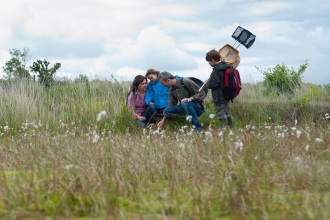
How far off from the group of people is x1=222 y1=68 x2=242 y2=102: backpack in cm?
12

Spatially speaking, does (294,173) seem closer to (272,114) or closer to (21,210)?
(21,210)

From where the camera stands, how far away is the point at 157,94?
1141cm

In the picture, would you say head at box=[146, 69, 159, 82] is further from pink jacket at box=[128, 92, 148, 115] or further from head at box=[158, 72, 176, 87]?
head at box=[158, 72, 176, 87]

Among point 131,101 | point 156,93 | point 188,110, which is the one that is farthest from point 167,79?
point 131,101

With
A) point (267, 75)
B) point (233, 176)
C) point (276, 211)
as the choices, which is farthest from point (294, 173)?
point (267, 75)

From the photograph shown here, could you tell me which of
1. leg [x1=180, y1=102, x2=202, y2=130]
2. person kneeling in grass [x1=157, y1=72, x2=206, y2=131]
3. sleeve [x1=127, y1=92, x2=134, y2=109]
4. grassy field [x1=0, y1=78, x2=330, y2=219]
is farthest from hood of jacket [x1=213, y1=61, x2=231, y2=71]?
grassy field [x1=0, y1=78, x2=330, y2=219]

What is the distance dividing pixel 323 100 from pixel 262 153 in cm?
935

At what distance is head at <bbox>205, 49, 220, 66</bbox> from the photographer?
1002cm

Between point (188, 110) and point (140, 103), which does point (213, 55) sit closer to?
point (188, 110)

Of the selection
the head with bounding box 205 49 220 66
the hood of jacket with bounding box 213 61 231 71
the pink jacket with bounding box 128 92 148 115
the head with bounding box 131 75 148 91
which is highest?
the head with bounding box 205 49 220 66

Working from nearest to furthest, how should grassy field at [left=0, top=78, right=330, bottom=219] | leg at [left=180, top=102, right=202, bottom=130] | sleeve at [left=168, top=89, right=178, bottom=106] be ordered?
1. grassy field at [left=0, top=78, right=330, bottom=219]
2. leg at [left=180, top=102, right=202, bottom=130]
3. sleeve at [left=168, top=89, right=178, bottom=106]

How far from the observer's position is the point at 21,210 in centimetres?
351

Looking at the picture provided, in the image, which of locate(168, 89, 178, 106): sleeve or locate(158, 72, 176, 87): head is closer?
locate(158, 72, 176, 87): head

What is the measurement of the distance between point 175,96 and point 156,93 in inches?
28.3
